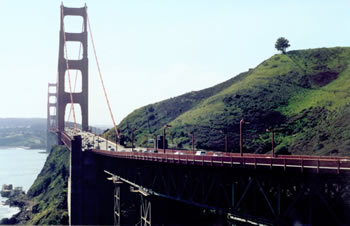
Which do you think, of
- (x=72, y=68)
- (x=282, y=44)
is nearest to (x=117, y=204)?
(x=72, y=68)

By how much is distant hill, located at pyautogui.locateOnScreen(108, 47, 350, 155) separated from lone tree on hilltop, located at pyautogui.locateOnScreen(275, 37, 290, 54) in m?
3.05

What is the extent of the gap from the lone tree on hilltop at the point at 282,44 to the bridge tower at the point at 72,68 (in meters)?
67.8

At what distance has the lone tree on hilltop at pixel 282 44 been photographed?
15812cm

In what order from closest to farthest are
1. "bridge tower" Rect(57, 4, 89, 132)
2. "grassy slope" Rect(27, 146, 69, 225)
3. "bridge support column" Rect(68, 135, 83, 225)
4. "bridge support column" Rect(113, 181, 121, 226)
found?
"bridge support column" Rect(113, 181, 121, 226) → "bridge support column" Rect(68, 135, 83, 225) → "grassy slope" Rect(27, 146, 69, 225) → "bridge tower" Rect(57, 4, 89, 132)

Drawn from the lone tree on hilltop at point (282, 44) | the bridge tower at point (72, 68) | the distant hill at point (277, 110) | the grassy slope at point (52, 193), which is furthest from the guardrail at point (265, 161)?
the lone tree on hilltop at point (282, 44)

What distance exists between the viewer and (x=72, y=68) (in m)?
115

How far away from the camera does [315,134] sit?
286 ft

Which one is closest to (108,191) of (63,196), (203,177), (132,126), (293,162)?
(63,196)

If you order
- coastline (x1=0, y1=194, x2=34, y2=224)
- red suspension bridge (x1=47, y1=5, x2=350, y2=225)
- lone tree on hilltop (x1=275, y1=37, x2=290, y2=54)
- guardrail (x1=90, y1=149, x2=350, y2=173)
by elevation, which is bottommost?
coastline (x1=0, y1=194, x2=34, y2=224)

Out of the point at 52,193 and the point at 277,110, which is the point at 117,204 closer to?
the point at 52,193

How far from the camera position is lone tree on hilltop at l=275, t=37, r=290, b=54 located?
158125mm

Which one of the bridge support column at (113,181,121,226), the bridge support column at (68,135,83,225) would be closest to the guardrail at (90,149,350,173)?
the bridge support column at (113,181,121,226)

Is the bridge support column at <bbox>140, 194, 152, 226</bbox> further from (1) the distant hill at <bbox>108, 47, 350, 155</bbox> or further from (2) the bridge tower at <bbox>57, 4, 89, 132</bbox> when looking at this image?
(2) the bridge tower at <bbox>57, 4, 89, 132</bbox>

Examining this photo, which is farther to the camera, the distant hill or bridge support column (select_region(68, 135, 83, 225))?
the distant hill
